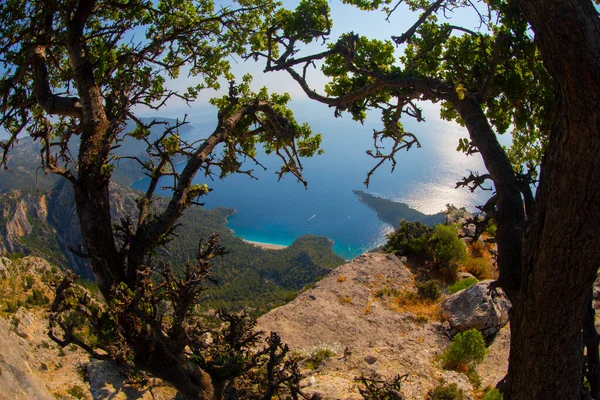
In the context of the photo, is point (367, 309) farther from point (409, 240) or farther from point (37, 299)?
point (37, 299)

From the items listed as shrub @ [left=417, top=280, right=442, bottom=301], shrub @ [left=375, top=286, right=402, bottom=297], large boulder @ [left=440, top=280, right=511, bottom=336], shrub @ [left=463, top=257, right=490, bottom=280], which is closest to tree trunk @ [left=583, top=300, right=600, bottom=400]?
large boulder @ [left=440, top=280, right=511, bottom=336]

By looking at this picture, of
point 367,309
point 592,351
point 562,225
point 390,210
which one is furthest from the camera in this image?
point 390,210

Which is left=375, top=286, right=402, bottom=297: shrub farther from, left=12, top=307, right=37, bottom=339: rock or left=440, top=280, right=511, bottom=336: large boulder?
left=12, top=307, right=37, bottom=339: rock

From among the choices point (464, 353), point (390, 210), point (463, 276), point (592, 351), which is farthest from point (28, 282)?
point (390, 210)

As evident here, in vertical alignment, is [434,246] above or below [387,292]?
above

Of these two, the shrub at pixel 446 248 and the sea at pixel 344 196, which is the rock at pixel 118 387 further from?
the sea at pixel 344 196

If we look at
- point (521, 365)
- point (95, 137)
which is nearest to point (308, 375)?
point (521, 365)

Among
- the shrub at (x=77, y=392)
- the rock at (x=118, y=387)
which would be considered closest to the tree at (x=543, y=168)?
the rock at (x=118, y=387)
